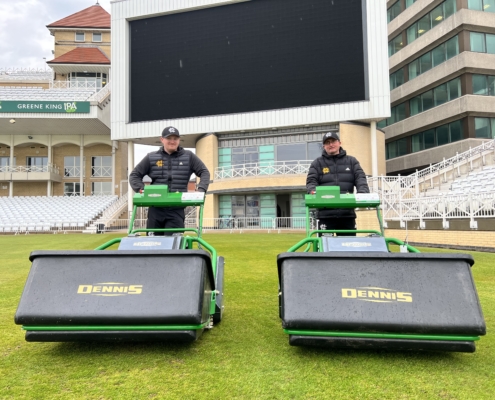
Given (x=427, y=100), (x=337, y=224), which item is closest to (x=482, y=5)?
(x=427, y=100)

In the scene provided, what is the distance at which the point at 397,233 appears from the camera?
13.4 meters

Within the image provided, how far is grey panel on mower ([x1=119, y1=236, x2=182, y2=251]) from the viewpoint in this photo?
11.0 feet

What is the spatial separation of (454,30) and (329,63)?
36.1ft

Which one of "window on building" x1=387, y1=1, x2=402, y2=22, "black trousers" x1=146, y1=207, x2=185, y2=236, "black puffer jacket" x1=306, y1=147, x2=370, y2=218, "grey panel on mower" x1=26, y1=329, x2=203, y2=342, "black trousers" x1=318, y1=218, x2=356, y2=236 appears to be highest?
"window on building" x1=387, y1=1, x2=402, y2=22

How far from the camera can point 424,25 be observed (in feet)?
103

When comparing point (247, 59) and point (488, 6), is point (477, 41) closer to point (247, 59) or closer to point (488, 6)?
point (488, 6)

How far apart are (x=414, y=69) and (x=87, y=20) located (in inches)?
1406

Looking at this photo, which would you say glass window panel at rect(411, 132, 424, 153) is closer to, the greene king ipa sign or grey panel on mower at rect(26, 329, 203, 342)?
the greene king ipa sign

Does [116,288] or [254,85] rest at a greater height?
[254,85]

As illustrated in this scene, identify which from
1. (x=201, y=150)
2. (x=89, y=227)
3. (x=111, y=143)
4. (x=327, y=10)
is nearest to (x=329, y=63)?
(x=327, y=10)

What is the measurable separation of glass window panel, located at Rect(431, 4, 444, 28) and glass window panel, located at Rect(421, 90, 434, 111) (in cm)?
518

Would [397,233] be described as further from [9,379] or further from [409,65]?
[409,65]

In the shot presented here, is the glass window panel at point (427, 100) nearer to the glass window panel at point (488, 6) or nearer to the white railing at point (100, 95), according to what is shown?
the glass window panel at point (488, 6)

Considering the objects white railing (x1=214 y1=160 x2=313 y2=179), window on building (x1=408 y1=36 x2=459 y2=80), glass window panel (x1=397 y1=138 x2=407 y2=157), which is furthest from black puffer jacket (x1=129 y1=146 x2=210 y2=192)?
glass window panel (x1=397 y1=138 x2=407 y2=157)
